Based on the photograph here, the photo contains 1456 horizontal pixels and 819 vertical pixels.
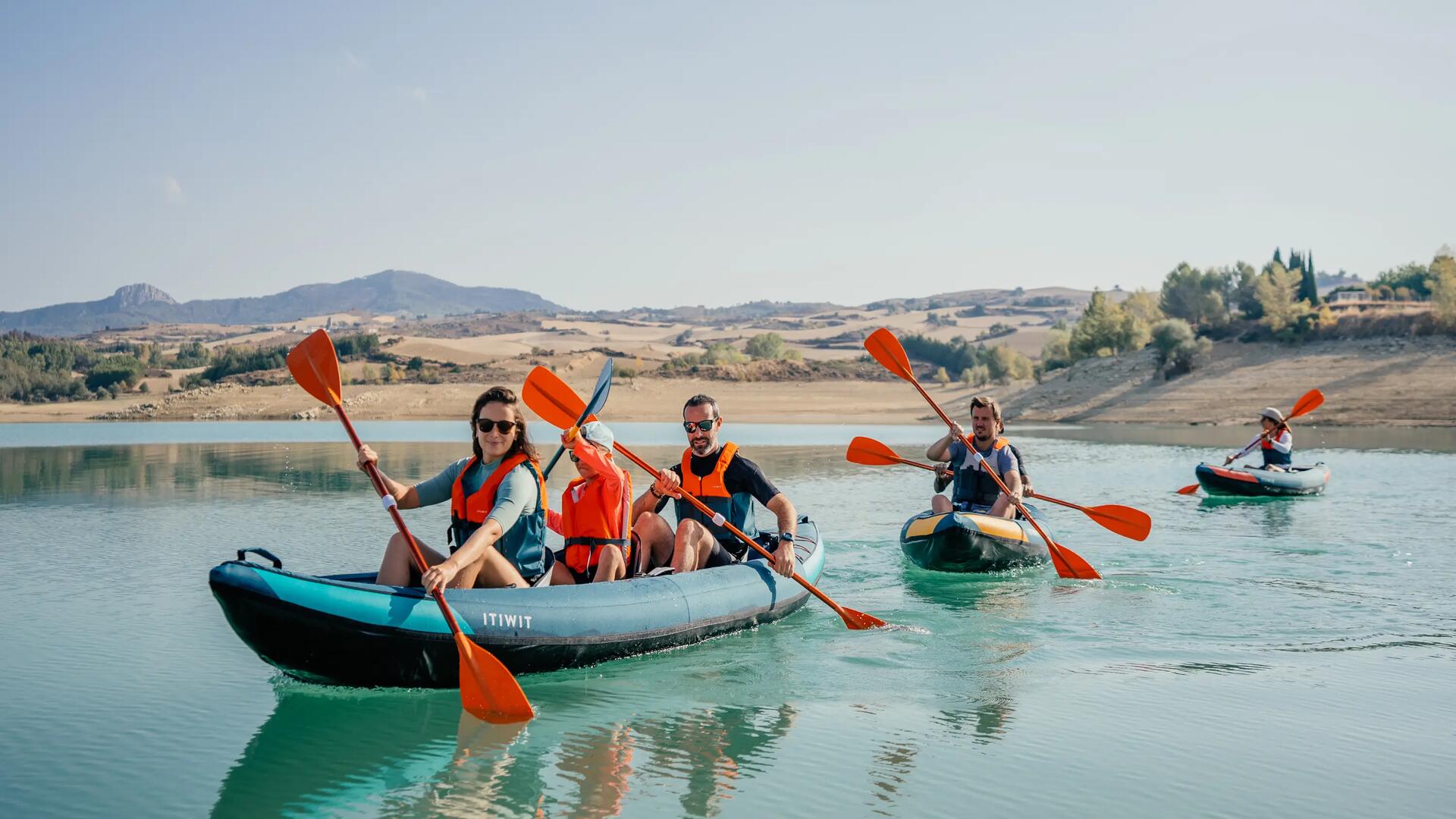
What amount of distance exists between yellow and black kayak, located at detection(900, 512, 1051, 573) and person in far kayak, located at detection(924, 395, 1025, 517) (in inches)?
9.9

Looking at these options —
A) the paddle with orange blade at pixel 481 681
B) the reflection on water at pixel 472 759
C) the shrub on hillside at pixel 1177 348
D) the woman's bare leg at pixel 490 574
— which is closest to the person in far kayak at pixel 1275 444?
the reflection on water at pixel 472 759

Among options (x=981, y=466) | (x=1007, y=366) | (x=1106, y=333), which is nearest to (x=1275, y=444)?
(x=981, y=466)

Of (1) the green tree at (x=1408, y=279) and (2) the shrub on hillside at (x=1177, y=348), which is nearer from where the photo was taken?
(2) the shrub on hillside at (x=1177, y=348)

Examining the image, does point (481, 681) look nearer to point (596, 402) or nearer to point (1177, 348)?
point (596, 402)

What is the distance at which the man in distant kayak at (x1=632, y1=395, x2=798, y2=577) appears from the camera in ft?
25.9

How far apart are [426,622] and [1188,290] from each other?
241 feet

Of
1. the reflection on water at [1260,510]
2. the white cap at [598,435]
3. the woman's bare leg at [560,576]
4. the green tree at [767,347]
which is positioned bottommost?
the reflection on water at [1260,510]

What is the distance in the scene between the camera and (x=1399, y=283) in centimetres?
8762

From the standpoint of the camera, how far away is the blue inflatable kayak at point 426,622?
19.0ft

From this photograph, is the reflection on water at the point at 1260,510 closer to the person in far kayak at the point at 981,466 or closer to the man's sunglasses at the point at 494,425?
the person in far kayak at the point at 981,466

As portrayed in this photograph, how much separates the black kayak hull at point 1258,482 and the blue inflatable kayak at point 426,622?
12.1m

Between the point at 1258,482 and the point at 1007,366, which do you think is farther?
the point at 1007,366

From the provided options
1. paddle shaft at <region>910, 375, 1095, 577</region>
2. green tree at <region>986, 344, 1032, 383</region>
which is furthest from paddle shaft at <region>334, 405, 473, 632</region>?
green tree at <region>986, 344, 1032, 383</region>

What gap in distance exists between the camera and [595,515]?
7.29 meters
